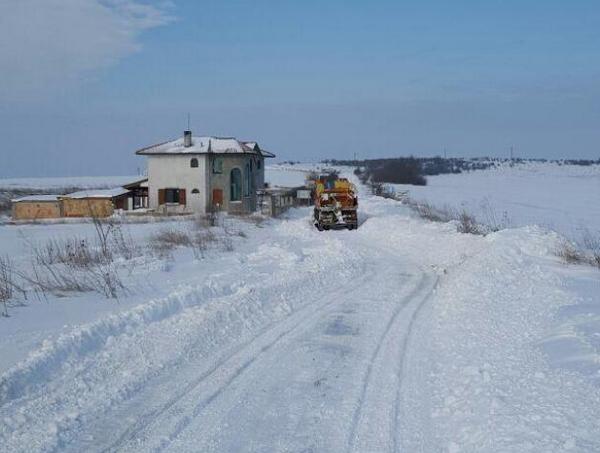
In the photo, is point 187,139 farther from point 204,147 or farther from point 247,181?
point 247,181

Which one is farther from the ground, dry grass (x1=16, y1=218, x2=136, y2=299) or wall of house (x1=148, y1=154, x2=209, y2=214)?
wall of house (x1=148, y1=154, x2=209, y2=214)

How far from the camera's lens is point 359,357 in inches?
311

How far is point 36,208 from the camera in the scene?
48.8 m

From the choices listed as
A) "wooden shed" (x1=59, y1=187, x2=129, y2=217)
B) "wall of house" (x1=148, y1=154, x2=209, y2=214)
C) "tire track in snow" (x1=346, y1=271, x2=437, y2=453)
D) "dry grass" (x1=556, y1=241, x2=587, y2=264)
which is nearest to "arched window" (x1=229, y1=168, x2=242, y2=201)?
"wall of house" (x1=148, y1=154, x2=209, y2=214)

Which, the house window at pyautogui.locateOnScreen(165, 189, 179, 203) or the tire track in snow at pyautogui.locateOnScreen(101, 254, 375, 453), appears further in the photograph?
the house window at pyautogui.locateOnScreen(165, 189, 179, 203)

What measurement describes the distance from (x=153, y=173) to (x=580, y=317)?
3772 cm

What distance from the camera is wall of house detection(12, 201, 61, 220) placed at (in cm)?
4825

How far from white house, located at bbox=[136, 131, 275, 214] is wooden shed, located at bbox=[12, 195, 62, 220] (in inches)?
366

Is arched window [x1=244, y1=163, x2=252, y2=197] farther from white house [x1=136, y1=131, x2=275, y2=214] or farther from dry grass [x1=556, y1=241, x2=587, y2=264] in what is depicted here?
dry grass [x1=556, y1=241, x2=587, y2=264]

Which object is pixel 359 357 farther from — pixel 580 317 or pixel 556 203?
pixel 556 203

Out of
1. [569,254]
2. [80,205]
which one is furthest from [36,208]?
[569,254]

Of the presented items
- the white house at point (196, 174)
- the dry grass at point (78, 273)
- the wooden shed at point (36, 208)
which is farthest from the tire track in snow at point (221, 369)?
the wooden shed at point (36, 208)

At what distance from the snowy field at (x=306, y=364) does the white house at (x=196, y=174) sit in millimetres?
28899

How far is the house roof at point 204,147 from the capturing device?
4269cm
